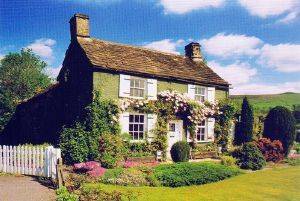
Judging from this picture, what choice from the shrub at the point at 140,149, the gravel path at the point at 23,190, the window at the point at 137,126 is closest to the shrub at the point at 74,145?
the shrub at the point at 140,149

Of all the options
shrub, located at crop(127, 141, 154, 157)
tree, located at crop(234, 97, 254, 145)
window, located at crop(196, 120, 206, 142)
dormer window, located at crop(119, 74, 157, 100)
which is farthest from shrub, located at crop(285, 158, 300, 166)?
dormer window, located at crop(119, 74, 157, 100)

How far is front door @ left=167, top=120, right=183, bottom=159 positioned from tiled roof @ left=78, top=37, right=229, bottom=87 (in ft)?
9.67

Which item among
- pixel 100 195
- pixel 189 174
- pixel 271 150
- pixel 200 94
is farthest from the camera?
pixel 200 94

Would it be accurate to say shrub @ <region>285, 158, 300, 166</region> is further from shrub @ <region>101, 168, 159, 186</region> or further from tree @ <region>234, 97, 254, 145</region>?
shrub @ <region>101, 168, 159, 186</region>

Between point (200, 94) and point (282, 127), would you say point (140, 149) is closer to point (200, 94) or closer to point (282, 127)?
point (200, 94)

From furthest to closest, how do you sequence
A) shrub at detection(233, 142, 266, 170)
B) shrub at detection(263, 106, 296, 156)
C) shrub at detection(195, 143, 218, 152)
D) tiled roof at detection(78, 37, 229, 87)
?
1. shrub at detection(263, 106, 296, 156)
2. shrub at detection(195, 143, 218, 152)
3. tiled roof at detection(78, 37, 229, 87)
4. shrub at detection(233, 142, 266, 170)

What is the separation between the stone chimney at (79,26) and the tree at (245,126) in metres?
13.4

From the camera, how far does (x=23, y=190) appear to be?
10602 mm

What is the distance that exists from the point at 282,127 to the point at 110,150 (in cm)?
1337

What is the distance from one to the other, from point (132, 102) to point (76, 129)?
12.3 feet

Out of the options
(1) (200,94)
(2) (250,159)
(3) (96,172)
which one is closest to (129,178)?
(3) (96,172)

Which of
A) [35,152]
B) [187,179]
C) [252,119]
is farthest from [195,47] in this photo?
[35,152]

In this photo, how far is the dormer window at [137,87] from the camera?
19266 millimetres

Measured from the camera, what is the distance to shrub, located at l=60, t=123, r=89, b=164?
16016mm
